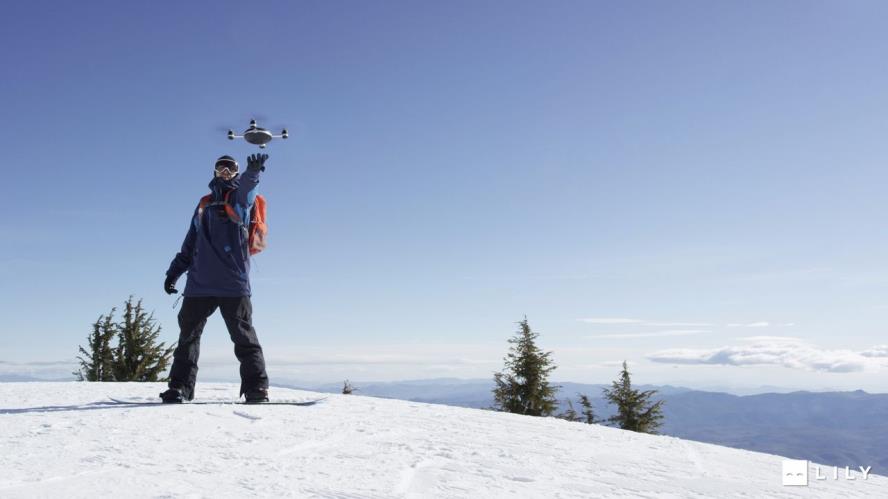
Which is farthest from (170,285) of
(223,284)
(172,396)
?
(172,396)

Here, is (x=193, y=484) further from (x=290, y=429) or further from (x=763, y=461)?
(x=763, y=461)

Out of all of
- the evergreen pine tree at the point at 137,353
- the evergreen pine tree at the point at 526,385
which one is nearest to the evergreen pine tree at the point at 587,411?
the evergreen pine tree at the point at 526,385

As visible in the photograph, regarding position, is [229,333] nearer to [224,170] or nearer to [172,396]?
[172,396]

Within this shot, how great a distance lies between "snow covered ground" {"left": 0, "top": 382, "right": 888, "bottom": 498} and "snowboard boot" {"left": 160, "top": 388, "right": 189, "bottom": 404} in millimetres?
454

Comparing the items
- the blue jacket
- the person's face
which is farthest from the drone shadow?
the person's face

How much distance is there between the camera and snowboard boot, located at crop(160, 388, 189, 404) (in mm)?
6262

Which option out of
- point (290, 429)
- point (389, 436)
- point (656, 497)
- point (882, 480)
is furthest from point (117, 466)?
point (882, 480)

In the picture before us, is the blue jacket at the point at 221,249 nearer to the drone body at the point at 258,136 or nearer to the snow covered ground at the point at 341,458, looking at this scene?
the drone body at the point at 258,136

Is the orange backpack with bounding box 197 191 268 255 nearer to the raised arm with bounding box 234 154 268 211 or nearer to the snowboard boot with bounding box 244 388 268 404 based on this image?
the raised arm with bounding box 234 154 268 211

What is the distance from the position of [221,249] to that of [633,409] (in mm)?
34380

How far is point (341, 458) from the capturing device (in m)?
3.88

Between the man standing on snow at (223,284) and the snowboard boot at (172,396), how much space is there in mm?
131

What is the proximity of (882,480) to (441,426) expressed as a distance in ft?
13.2

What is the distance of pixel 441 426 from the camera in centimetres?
553
